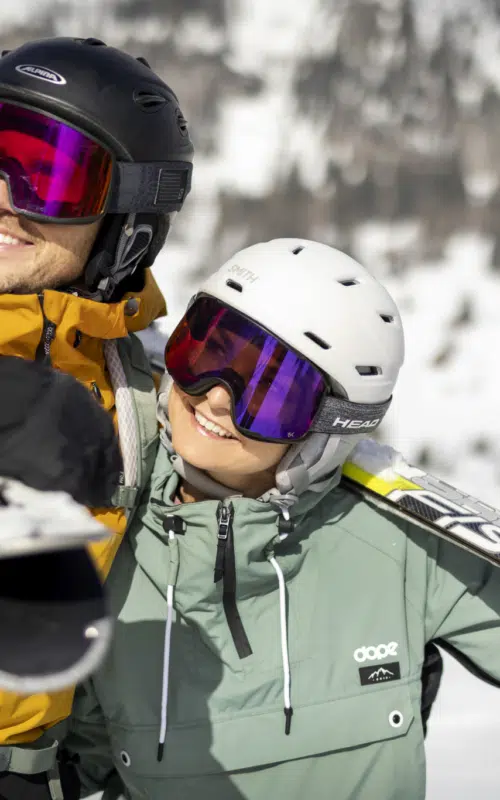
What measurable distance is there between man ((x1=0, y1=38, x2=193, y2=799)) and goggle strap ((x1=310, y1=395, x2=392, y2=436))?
0.46m

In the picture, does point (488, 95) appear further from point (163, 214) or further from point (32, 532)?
point (32, 532)

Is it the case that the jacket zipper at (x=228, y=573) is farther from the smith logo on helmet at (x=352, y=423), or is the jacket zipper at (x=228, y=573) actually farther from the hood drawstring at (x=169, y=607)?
the smith logo on helmet at (x=352, y=423)

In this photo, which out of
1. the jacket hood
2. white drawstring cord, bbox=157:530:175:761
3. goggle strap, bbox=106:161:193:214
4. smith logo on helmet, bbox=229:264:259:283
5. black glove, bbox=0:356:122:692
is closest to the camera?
black glove, bbox=0:356:122:692

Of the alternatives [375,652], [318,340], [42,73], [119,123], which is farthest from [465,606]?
[42,73]

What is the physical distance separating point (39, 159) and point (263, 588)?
1.27m

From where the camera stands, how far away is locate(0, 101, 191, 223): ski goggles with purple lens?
2.67 m

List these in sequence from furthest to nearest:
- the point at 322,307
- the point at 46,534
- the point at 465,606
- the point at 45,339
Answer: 1. the point at 465,606
2. the point at 322,307
3. the point at 45,339
4. the point at 46,534

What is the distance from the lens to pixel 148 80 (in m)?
2.95

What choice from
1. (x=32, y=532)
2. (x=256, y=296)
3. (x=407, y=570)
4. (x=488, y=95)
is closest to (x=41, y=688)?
(x=32, y=532)

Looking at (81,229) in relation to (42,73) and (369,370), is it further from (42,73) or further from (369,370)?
(369,370)

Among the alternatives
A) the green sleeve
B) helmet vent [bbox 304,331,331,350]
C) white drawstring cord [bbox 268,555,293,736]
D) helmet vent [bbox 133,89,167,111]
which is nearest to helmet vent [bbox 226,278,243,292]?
helmet vent [bbox 304,331,331,350]

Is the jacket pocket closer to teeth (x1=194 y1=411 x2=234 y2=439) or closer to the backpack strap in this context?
the backpack strap

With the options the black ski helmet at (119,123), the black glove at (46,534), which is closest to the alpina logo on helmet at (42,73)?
the black ski helmet at (119,123)

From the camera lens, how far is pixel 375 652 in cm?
278
